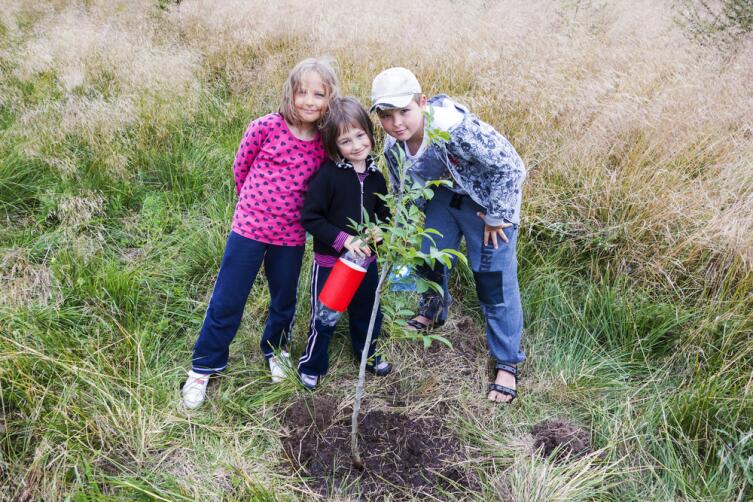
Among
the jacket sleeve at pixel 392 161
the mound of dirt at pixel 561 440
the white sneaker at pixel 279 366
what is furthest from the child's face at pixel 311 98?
the mound of dirt at pixel 561 440

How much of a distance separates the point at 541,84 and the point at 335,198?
259cm

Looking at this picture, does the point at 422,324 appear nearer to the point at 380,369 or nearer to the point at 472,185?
the point at 380,369

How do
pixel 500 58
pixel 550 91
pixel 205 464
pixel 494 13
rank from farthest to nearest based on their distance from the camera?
pixel 494 13 → pixel 500 58 → pixel 550 91 → pixel 205 464

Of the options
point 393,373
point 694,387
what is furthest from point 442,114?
point 694,387

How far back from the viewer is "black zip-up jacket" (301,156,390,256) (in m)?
2.05

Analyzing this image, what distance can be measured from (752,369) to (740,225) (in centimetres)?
78

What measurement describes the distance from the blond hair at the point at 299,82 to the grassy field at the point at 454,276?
3.28 feet

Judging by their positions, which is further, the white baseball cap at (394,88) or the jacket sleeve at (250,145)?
the jacket sleeve at (250,145)

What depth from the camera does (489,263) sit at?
2312mm

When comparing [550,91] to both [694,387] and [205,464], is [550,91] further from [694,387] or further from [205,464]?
[205,464]

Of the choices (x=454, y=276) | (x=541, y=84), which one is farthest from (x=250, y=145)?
(x=541, y=84)

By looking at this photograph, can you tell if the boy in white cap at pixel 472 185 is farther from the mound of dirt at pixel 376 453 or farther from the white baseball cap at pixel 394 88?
the mound of dirt at pixel 376 453

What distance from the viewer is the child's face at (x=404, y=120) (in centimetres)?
196

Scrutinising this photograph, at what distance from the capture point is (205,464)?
6.46 feet
